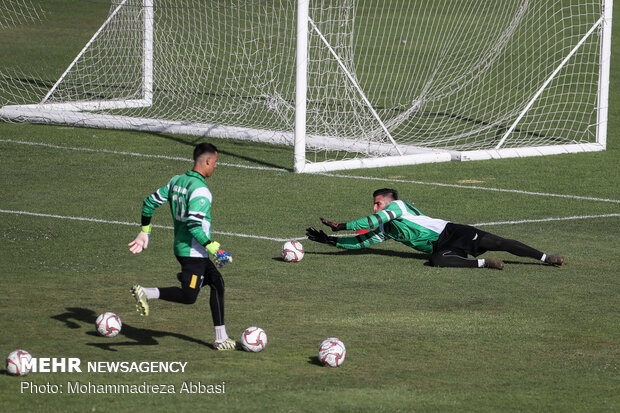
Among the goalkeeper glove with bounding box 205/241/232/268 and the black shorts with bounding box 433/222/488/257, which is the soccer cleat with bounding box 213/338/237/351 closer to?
the goalkeeper glove with bounding box 205/241/232/268

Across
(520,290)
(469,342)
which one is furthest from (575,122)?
(469,342)

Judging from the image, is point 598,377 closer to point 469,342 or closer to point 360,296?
point 469,342

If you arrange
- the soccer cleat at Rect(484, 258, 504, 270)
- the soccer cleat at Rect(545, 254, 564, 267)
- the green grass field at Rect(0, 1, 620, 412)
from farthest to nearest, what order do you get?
the soccer cleat at Rect(545, 254, 564, 267)
the soccer cleat at Rect(484, 258, 504, 270)
the green grass field at Rect(0, 1, 620, 412)

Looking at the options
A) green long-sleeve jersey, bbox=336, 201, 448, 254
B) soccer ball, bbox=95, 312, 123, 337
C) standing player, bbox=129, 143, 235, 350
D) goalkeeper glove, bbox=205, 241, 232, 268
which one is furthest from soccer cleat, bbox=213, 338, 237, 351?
green long-sleeve jersey, bbox=336, 201, 448, 254

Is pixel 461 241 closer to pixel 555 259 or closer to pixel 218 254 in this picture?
pixel 555 259

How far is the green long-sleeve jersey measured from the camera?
12273 millimetres

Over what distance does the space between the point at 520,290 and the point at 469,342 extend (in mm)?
2119

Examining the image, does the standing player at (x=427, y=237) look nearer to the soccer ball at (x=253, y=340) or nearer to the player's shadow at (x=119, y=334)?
the player's shadow at (x=119, y=334)

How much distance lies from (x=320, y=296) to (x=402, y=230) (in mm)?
1877

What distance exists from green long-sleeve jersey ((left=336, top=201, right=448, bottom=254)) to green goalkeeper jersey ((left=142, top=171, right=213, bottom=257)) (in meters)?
3.56

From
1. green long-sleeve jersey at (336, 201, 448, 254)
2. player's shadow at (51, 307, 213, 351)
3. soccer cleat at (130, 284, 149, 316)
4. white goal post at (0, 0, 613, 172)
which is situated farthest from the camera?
white goal post at (0, 0, 613, 172)

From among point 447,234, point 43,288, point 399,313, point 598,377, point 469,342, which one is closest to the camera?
point 598,377

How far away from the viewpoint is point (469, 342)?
9.29 metres

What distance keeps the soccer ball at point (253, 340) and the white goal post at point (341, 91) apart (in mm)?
9725
